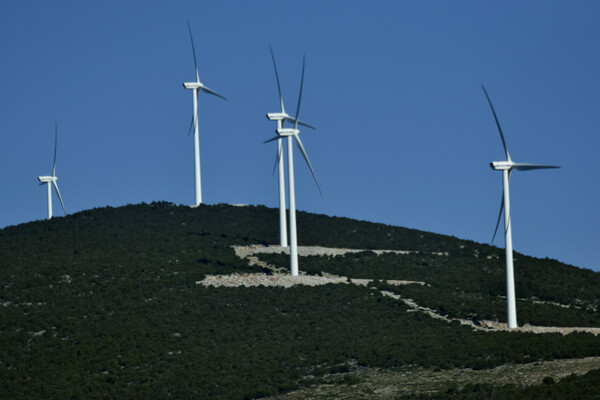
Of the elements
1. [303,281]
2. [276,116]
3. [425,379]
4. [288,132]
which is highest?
[276,116]

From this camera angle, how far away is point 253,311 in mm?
76188

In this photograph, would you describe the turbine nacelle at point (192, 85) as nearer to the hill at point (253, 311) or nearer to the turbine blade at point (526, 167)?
the hill at point (253, 311)

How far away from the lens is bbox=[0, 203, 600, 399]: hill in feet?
201

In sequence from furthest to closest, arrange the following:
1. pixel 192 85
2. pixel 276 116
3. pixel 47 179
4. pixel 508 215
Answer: pixel 47 179
pixel 192 85
pixel 276 116
pixel 508 215

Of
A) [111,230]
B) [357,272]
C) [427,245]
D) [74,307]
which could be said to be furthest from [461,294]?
[111,230]

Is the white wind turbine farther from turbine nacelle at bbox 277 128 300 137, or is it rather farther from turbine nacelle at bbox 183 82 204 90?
turbine nacelle at bbox 183 82 204 90

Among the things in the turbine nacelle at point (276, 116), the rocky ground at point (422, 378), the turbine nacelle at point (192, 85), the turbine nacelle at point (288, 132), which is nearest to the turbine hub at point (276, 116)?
the turbine nacelle at point (276, 116)

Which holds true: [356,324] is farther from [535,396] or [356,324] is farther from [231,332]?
[535,396]

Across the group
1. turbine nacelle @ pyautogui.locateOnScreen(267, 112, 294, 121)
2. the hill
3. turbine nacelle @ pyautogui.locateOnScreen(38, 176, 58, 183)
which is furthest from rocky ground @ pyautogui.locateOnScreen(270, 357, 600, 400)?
turbine nacelle @ pyautogui.locateOnScreen(38, 176, 58, 183)

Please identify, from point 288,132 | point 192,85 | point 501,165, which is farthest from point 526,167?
point 192,85

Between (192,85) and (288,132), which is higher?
(192,85)

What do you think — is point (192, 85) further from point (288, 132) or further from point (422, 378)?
point (422, 378)

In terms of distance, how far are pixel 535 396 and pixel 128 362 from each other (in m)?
26.6

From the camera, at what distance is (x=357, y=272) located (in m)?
89.9
